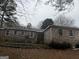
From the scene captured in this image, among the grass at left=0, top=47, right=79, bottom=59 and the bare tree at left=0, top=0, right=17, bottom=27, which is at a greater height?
the bare tree at left=0, top=0, right=17, bottom=27

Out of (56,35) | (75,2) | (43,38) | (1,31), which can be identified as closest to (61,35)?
(56,35)

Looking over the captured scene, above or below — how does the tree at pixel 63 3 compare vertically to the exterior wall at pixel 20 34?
above

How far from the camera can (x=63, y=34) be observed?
2491cm

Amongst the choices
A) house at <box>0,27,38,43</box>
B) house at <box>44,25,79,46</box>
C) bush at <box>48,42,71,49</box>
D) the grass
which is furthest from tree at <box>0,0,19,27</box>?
the grass

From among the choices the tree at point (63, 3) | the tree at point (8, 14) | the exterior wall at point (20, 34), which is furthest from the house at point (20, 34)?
the tree at point (63, 3)

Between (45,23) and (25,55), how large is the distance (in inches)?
856

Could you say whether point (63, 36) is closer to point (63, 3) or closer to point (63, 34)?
point (63, 34)

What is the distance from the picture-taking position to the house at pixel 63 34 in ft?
79.6

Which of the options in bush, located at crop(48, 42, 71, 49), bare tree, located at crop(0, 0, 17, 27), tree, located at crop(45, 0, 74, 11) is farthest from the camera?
bare tree, located at crop(0, 0, 17, 27)

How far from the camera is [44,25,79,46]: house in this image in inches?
955

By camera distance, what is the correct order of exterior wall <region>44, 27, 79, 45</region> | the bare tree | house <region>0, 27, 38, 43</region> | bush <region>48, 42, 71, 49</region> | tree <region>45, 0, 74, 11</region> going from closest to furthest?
tree <region>45, 0, 74, 11</region>
bush <region>48, 42, 71, 49</region>
the bare tree
exterior wall <region>44, 27, 79, 45</region>
house <region>0, 27, 38, 43</region>

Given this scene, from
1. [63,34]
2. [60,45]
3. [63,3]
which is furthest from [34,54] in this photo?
[63,34]

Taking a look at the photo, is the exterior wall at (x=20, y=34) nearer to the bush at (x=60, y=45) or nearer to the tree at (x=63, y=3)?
the bush at (x=60, y=45)

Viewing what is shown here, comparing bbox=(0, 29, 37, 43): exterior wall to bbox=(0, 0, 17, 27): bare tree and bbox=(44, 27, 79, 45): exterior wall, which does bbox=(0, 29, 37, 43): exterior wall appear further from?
bbox=(44, 27, 79, 45): exterior wall
